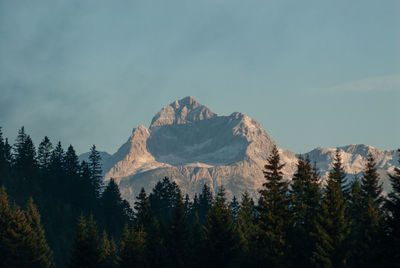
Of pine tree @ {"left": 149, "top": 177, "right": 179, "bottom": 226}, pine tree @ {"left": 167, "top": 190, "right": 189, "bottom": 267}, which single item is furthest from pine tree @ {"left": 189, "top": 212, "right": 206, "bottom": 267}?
pine tree @ {"left": 149, "top": 177, "right": 179, "bottom": 226}

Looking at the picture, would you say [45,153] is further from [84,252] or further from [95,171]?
[84,252]

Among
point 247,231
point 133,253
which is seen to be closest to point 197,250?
point 133,253

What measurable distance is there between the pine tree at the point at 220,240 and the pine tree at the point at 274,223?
1002 centimetres

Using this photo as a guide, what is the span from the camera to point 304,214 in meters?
72.1

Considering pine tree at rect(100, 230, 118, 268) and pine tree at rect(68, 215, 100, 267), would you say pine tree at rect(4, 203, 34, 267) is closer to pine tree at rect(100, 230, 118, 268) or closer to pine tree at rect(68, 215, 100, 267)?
pine tree at rect(100, 230, 118, 268)

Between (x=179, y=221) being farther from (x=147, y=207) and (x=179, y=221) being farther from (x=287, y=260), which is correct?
(x=287, y=260)

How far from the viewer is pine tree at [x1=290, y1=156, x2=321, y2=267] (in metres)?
69.6

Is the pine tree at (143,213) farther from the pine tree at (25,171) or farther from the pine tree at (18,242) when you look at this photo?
the pine tree at (25,171)

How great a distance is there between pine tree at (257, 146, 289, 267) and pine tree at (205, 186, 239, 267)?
10.0 m

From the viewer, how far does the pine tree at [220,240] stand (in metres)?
80.4

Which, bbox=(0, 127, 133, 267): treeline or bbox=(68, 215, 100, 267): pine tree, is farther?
bbox=(0, 127, 133, 267): treeline

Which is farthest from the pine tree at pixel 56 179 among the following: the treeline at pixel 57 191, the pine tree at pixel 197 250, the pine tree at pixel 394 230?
the pine tree at pixel 394 230

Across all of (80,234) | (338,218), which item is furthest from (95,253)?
(338,218)

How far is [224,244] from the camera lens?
265 ft
